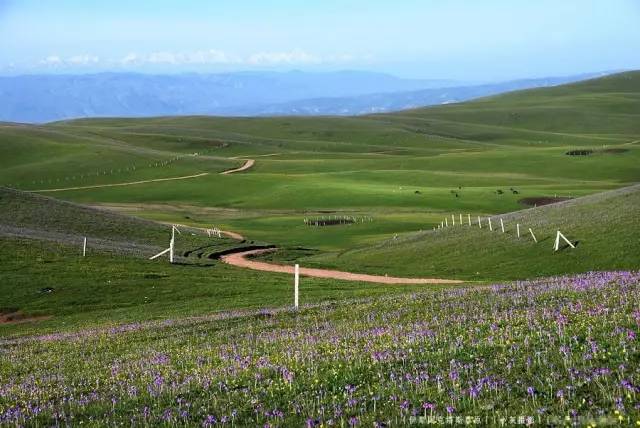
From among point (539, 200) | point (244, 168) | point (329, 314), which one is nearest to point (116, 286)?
point (329, 314)

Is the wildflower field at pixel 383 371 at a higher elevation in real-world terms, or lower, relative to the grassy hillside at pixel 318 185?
higher

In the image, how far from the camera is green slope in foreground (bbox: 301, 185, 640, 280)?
41.9 m

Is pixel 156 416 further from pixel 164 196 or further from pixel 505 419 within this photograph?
pixel 164 196

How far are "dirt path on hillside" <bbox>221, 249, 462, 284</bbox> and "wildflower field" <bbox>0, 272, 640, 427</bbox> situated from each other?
21742 millimetres

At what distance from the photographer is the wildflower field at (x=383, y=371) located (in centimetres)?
987

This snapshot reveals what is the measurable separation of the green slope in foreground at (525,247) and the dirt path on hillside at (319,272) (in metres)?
2.04

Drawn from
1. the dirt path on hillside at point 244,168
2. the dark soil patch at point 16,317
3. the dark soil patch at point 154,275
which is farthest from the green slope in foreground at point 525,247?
the dirt path on hillside at point 244,168

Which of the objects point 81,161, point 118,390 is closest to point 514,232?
point 118,390

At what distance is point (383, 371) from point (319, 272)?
3777cm

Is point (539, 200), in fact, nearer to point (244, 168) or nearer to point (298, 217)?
point (298, 217)

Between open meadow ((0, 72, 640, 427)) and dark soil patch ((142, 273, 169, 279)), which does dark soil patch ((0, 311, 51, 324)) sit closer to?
open meadow ((0, 72, 640, 427))

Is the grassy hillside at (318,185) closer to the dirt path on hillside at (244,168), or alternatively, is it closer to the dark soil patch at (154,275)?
the dirt path on hillside at (244,168)

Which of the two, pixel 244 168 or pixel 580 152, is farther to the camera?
pixel 244 168

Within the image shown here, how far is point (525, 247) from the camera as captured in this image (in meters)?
47.5
